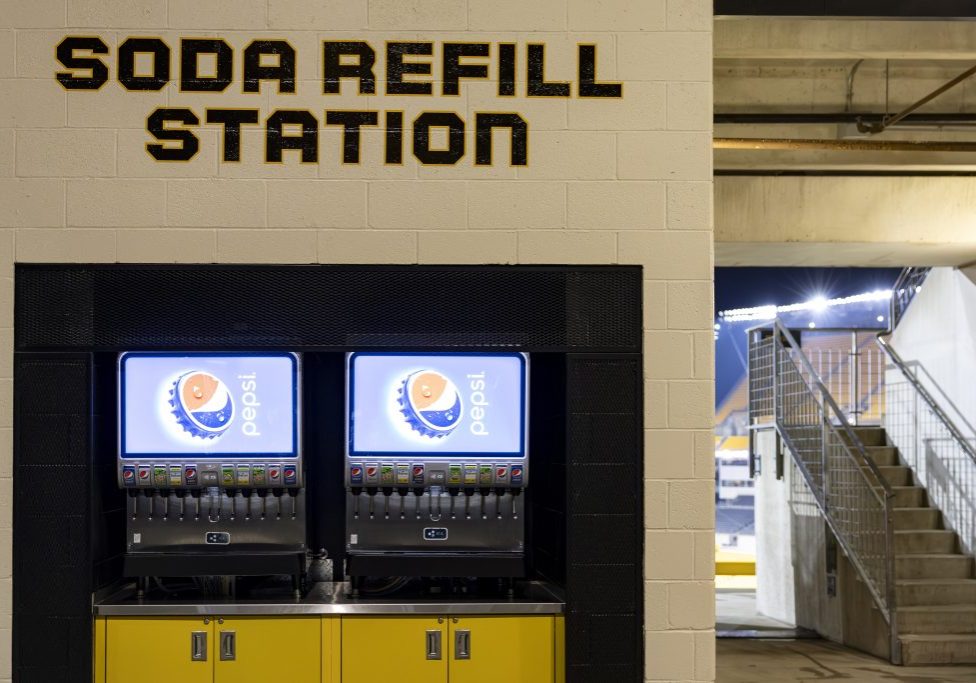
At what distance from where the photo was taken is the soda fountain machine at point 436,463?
14.3ft

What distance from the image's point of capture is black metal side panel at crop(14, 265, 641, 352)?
4.24 metres

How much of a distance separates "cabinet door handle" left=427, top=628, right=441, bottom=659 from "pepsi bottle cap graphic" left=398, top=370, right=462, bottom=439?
28.3 inches

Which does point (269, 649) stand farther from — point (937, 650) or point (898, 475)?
point (898, 475)

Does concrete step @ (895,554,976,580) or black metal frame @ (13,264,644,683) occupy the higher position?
black metal frame @ (13,264,644,683)

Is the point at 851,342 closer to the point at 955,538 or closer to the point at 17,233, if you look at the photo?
the point at 955,538

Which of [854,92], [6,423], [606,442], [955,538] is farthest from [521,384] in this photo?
[955,538]

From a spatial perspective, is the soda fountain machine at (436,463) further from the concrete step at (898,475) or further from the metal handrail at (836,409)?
the concrete step at (898,475)

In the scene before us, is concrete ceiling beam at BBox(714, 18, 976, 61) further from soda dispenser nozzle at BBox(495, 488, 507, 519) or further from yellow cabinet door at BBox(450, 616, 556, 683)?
yellow cabinet door at BBox(450, 616, 556, 683)

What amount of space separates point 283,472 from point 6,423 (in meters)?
1.01

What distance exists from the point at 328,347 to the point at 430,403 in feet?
1.44

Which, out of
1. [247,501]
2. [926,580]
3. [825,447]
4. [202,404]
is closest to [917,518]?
[926,580]

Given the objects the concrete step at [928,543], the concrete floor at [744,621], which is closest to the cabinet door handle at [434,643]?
the concrete floor at [744,621]

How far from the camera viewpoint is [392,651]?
431 cm

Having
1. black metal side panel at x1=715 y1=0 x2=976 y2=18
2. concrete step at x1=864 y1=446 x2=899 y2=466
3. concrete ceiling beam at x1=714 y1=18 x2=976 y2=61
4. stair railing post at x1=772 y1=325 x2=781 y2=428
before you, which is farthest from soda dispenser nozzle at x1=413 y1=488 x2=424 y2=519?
concrete step at x1=864 y1=446 x2=899 y2=466
